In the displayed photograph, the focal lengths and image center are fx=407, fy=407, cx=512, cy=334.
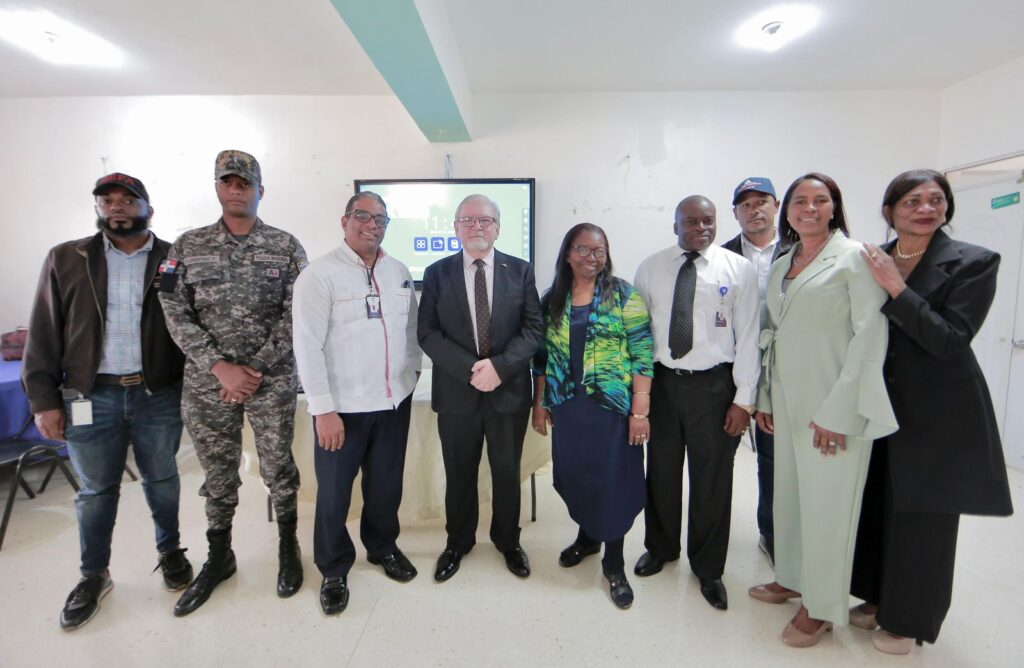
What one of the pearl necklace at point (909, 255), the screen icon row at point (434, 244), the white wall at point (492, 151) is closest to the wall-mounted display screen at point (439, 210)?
the screen icon row at point (434, 244)

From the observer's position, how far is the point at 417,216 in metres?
3.76

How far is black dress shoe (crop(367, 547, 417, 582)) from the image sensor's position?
194 cm

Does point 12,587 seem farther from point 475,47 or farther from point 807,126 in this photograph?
point 807,126

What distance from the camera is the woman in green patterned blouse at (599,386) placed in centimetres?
171

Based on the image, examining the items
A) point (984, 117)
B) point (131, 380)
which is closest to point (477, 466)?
point (131, 380)

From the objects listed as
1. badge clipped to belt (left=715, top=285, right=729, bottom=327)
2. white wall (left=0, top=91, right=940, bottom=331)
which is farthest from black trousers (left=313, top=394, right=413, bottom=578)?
white wall (left=0, top=91, right=940, bottom=331)

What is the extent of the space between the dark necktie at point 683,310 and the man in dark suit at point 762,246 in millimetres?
580

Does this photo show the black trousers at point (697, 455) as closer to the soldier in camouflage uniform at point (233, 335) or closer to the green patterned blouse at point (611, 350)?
the green patterned blouse at point (611, 350)

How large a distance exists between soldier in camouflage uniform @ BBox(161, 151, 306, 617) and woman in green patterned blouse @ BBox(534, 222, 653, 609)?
3.94 feet

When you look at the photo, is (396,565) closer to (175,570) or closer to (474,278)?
(175,570)

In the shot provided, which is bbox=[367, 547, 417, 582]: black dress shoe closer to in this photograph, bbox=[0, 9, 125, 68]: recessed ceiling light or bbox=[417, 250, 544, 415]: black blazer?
bbox=[417, 250, 544, 415]: black blazer

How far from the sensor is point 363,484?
6.28 ft

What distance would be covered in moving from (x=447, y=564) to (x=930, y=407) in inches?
79.6

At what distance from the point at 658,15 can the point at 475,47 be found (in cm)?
126
